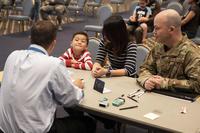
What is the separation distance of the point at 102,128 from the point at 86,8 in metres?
8.85

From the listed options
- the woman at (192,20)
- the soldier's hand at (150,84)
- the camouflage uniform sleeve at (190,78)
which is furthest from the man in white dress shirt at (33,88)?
the woman at (192,20)

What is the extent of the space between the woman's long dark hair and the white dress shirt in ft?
3.09

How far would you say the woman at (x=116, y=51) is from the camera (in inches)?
113

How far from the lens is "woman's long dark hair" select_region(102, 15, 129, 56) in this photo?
2.86 metres

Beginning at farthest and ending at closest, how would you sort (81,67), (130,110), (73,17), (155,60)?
1. (73,17)
2. (81,67)
3. (155,60)
4. (130,110)

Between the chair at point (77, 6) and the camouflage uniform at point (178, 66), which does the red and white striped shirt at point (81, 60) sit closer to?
the camouflage uniform at point (178, 66)

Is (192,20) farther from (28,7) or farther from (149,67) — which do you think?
(28,7)

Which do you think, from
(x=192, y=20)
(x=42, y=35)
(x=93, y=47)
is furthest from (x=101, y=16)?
(x=42, y=35)

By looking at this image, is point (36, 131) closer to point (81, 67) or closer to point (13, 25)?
point (81, 67)

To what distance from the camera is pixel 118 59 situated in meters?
3.07

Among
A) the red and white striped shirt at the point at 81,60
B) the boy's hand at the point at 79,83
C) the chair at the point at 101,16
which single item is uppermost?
the chair at the point at 101,16

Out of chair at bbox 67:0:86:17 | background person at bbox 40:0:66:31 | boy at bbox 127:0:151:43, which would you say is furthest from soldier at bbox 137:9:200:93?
chair at bbox 67:0:86:17

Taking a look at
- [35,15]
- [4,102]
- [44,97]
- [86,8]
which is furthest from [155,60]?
[86,8]

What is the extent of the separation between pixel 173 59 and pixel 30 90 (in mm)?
1132
